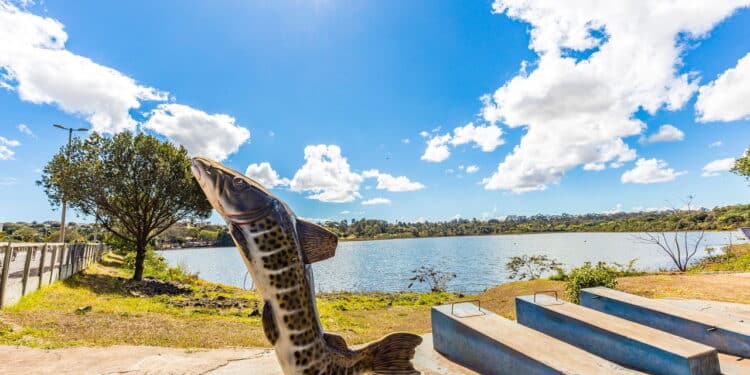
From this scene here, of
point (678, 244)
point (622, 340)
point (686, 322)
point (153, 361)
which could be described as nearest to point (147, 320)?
point (153, 361)

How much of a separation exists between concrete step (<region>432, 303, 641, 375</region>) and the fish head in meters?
3.80

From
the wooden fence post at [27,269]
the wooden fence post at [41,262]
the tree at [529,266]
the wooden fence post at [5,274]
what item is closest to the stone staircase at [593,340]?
the wooden fence post at [5,274]

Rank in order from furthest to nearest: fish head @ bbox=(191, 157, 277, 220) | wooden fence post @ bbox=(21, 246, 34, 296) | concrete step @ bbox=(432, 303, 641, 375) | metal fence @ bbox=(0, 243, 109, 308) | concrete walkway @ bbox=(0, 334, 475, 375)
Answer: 1. wooden fence post @ bbox=(21, 246, 34, 296)
2. metal fence @ bbox=(0, 243, 109, 308)
3. concrete walkway @ bbox=(0, 334, 475, 375)
4. concrete step @ bbox=(432, 303, 641, 375)
5. fish head @ bbox=(191, 157, 277, 220)

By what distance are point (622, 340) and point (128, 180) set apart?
65.2 ft

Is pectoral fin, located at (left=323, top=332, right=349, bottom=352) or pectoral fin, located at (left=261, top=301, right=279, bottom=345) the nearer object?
pectoral fin, located at (left=261, top=301, right=279, bottom=345)

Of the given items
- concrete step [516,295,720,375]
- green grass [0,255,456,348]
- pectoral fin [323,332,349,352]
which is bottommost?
green grass [0,255,456,348]

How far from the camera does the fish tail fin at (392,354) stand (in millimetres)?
3252

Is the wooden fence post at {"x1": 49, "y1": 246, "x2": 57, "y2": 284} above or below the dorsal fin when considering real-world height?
below

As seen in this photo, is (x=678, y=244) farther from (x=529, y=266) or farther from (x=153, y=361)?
(x=153, y=361)

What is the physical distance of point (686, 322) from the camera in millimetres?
6230

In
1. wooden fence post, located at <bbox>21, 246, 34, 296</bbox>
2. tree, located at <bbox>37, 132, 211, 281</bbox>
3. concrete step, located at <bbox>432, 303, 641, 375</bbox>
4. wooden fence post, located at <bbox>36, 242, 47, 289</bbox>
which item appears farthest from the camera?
tree, located at <bbox>37, 132, 211, 281</bbox>

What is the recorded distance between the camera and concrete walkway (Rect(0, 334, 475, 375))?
19.2 ft

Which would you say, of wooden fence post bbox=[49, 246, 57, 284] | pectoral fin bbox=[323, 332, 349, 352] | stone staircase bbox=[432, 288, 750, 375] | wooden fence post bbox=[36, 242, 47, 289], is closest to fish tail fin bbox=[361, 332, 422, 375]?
pectoral fin bbox=[323, 332, 349, 352]

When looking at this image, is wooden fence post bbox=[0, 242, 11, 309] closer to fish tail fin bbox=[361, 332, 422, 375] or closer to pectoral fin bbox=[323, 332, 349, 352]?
pectoral fin bbox=[323, 332, 349, 352]
